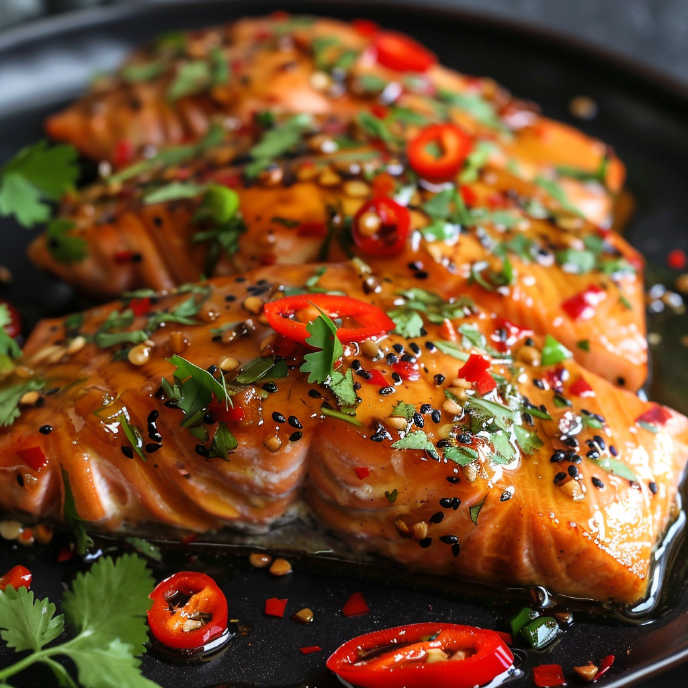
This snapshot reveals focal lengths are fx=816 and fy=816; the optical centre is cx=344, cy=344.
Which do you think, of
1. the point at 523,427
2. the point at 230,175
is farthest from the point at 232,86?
the point at 523,427

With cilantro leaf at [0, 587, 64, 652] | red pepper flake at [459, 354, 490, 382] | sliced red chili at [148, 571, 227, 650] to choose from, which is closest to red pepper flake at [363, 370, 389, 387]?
red pepper flake at [459, 354, 490, 382]

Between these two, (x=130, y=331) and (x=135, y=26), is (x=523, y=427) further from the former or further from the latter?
(x=135, y=26)

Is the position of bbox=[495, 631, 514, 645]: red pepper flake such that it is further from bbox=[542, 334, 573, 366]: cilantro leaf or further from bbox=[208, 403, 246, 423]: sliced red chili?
bbox=[208, 403, 246, 423]: sliced red chili

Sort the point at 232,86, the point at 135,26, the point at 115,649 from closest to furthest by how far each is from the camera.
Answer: the point at 115,649, the point at 232,86, the point at 135,26

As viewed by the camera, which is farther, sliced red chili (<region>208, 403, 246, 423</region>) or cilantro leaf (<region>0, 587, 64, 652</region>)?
sliced red chili (<region>208, 403, 246, 423</region>)

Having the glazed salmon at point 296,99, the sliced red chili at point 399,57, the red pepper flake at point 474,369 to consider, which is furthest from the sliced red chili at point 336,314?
the sliced red chili at point 399,57

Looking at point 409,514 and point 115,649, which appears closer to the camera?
point 115,649

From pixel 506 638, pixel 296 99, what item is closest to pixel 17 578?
pixel 506 638
